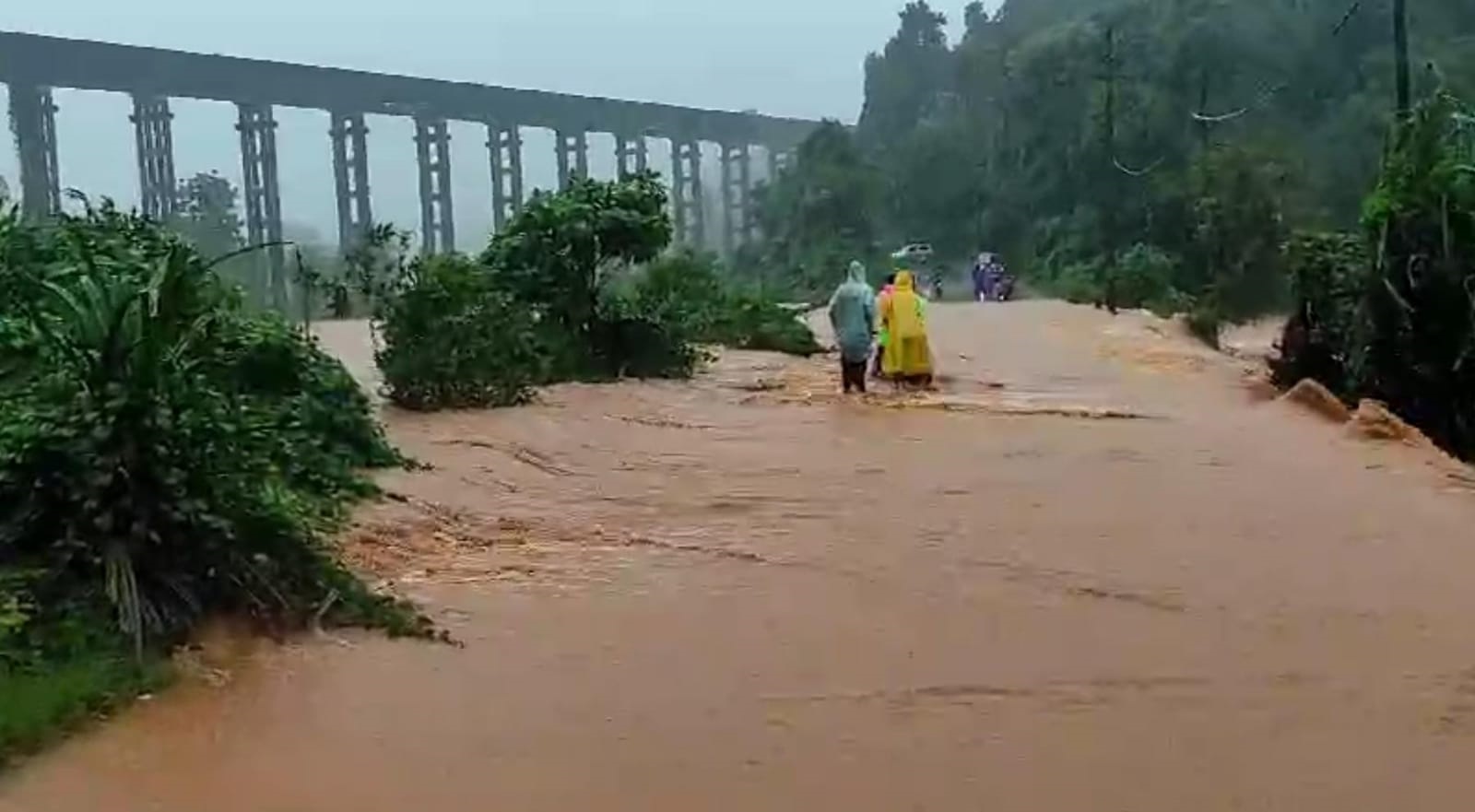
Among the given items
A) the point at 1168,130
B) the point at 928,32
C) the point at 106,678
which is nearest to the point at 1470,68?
the point at 1168,130

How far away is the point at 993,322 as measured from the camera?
105 ft

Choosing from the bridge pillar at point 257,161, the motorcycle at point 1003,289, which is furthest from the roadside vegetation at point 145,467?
the motorcycle at point 1003,289

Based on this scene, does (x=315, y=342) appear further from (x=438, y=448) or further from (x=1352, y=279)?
(x=1352, y=279)

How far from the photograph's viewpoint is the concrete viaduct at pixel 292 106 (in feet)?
91.8

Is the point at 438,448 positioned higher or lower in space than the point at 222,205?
lower

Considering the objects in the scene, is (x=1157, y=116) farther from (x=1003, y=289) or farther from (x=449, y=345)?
(x=449, y=345)

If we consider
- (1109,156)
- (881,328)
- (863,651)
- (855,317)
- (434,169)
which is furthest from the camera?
(1109,156)

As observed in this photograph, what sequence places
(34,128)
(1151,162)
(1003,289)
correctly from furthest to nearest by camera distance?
1. (1151,162)
2. (1003,289)
3. (34,128)

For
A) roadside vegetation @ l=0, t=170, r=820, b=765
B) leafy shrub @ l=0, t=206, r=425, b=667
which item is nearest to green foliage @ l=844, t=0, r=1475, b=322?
roadside vegetation @ l=0, t=170, r=820, b=765

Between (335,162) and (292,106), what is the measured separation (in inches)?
53.2

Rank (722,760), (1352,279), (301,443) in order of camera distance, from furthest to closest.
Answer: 1. (1352,279)
2. (301,443)
3. (722,760)

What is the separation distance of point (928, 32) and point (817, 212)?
66.8 feet

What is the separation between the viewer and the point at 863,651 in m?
7.23

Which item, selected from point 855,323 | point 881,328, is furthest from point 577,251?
point 855,323
